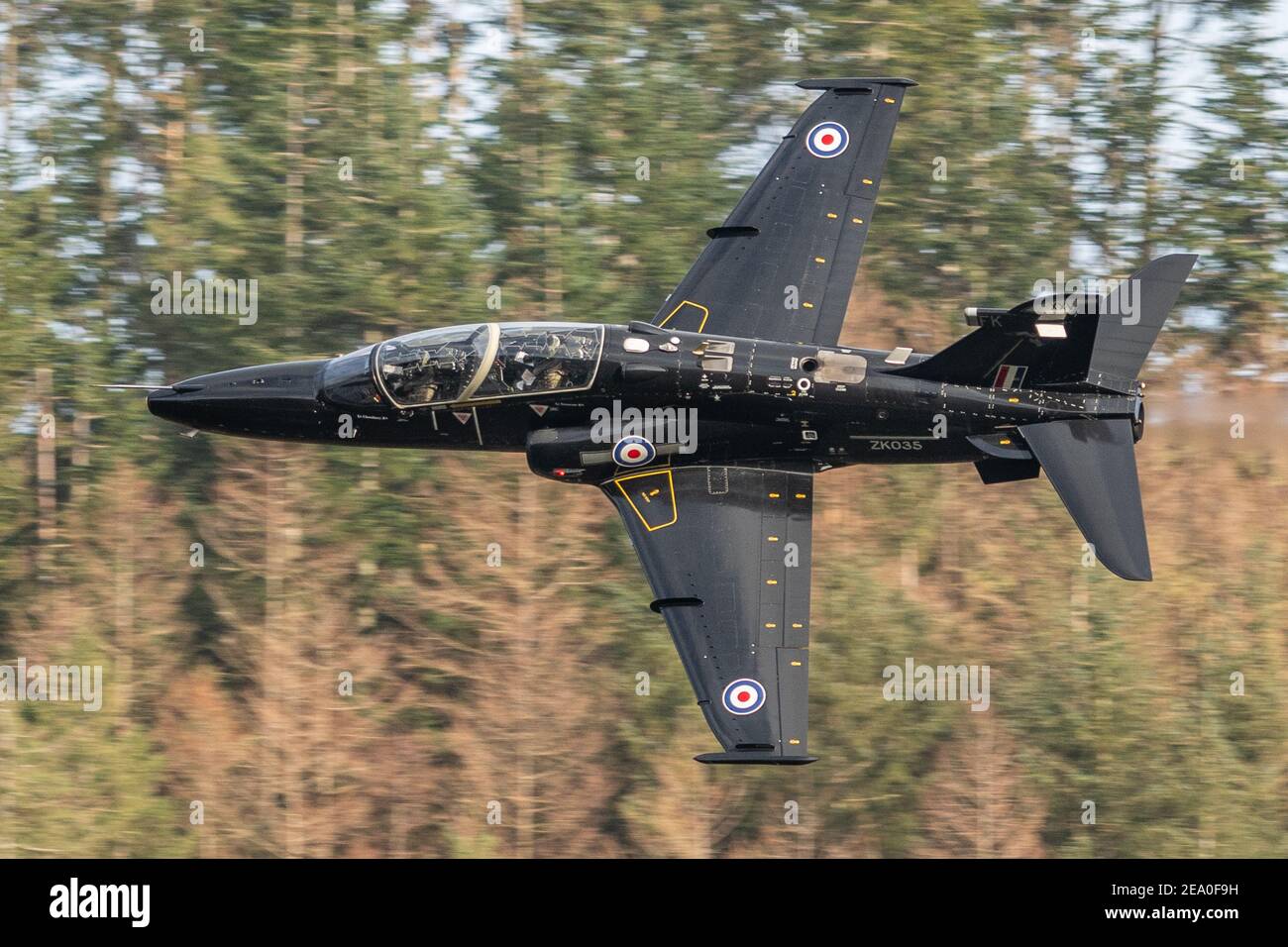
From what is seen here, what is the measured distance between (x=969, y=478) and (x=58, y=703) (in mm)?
17843

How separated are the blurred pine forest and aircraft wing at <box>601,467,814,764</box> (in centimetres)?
796

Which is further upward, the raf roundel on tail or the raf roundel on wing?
the raf roundel on wing

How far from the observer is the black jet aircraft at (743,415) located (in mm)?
21812

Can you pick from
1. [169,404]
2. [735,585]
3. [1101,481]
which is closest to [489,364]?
[735,585]

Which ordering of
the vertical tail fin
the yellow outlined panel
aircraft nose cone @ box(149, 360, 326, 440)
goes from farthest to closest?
aircraft nose cone @ box(149, 360, 326, 440), the yellow outlined panel, the vertical tail fin

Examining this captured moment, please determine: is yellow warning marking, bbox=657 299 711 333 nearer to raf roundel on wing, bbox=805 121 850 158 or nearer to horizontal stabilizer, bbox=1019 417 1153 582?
raf roundel on wing, bbox=805 121 850 158

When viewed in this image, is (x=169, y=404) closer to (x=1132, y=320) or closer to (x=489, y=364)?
(x=489, y=364)

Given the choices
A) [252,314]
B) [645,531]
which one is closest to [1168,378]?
[645,531]

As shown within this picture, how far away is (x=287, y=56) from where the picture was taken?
33906 millimetres

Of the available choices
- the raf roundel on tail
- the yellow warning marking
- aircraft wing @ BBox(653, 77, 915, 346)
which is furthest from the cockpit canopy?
the raf roundel on tail

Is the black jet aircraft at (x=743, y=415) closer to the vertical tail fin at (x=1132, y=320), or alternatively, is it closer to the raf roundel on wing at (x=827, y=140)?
the vertical tail fin at (x=1132, y=320)

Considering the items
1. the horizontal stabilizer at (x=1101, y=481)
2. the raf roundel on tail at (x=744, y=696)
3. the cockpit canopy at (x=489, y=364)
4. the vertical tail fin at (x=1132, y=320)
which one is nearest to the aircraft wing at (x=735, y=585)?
the raf roundel on tail at (x=744, y=696)

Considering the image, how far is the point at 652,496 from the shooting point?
23.1m

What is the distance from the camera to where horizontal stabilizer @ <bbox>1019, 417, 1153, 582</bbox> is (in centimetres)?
2119
